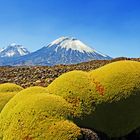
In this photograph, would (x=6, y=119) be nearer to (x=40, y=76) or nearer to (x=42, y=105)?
(x=42, y=105)

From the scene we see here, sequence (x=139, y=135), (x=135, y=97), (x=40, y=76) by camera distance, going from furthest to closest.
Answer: (x=40, y=76) < (x=139, y=135) < (x=135, y=97)

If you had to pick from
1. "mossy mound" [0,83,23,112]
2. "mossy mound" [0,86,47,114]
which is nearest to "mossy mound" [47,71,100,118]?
"mossy mound" [0,86,47,114]

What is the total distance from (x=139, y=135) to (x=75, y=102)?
2.43m

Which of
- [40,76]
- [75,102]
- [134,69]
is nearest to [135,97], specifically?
[134,69]

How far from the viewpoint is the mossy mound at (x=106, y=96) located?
1082cm

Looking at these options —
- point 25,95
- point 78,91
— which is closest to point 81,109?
point 78,91

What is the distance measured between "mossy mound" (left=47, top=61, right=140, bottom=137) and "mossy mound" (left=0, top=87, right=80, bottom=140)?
451mm

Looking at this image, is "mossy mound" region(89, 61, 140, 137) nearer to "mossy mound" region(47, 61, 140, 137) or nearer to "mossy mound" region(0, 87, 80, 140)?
"mossy mound" region(47, 61, 140, 137)

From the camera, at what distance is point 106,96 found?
10.9 metres

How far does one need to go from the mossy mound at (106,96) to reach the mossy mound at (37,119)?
45cm

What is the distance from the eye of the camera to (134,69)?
11344mm

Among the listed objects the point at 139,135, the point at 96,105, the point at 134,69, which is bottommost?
the point at 139,135

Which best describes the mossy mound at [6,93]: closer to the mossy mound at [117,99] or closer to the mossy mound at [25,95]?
the mossy mound at [25,95]

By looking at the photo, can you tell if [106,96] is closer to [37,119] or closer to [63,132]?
[63,132]
